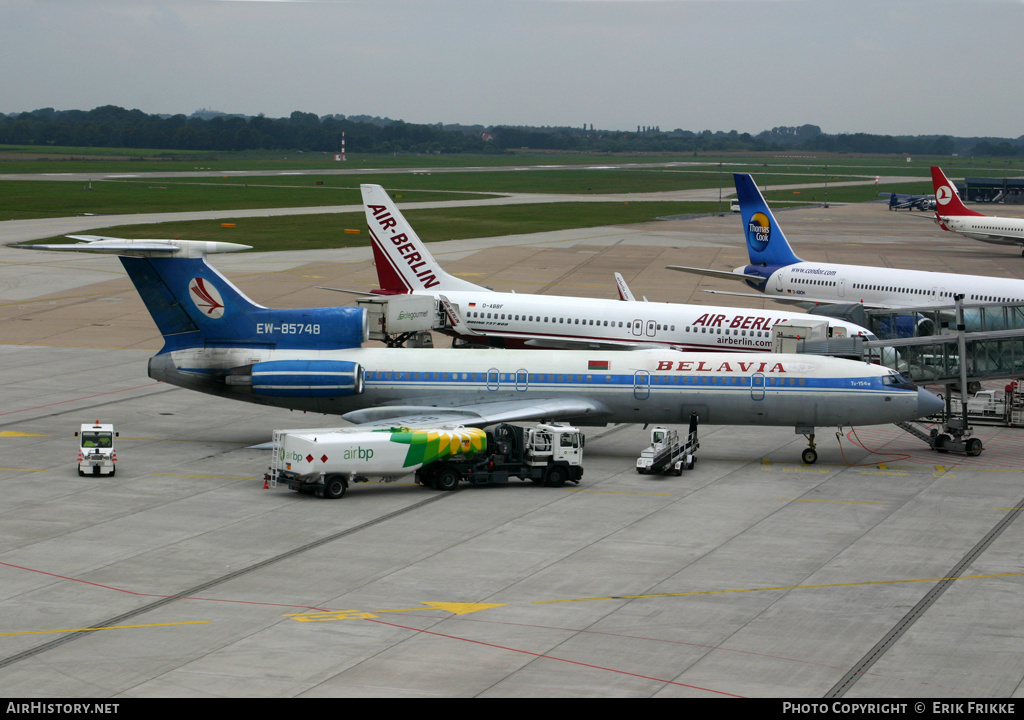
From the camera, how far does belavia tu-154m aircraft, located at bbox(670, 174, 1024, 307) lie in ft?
197

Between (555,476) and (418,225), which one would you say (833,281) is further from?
(418,225)

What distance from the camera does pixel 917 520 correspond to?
32875 mm

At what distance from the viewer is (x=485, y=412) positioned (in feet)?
128

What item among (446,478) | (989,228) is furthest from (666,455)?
(989,228)

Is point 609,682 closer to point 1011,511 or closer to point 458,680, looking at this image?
point 458,680

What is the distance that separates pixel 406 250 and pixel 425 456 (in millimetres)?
22722

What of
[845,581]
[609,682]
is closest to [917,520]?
[845,581]

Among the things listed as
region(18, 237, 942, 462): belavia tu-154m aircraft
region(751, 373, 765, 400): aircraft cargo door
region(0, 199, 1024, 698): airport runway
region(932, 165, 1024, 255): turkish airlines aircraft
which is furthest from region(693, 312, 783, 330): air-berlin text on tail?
region(932, 165, 1024, 255): turkish airlines aircraft

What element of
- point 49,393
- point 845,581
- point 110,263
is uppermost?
point 110,263

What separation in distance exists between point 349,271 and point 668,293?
2430 cm

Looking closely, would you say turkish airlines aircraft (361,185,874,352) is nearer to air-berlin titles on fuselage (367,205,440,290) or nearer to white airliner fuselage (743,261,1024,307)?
air-berlin titles on fuselage (367,205,440,290)

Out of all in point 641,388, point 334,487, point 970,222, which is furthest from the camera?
point 970,222

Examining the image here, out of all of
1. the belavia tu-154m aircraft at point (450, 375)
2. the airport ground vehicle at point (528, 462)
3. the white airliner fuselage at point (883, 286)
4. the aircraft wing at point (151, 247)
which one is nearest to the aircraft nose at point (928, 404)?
the belavia tu-154m aircraft at point (450, 375)

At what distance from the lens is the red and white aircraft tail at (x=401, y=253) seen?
56.4m
